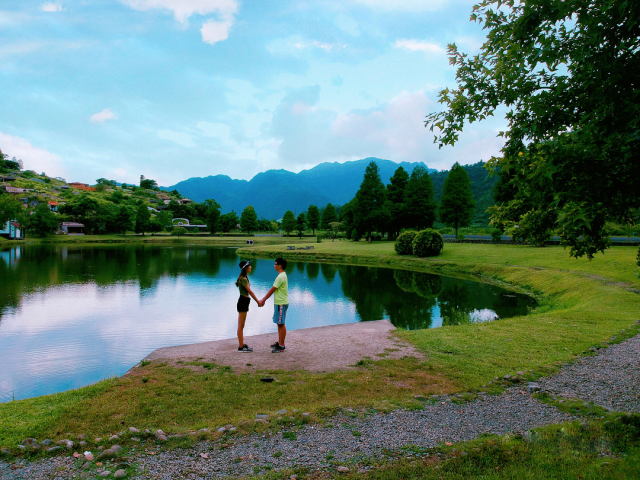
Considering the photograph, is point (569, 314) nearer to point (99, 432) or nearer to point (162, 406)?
point (162, 406)

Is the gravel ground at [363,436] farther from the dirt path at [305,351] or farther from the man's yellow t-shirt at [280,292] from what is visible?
the man's yellow t-shirt at [280,292]

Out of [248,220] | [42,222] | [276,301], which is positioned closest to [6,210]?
[42,222]

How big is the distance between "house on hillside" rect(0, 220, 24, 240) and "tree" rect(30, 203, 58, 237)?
2.66 metres

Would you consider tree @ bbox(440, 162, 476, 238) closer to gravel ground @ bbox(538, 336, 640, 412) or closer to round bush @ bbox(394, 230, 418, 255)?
round bush @ bbox(394, 230, 418, 255)

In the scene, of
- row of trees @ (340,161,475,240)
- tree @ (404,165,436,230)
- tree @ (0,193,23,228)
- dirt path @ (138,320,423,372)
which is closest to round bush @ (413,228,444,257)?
row of trees @ (340,161,475,240)

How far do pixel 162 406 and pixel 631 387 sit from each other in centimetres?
830

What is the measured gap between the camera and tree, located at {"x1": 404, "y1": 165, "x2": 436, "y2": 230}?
59.6 metres

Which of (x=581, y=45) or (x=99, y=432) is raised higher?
(x=581, y=45)

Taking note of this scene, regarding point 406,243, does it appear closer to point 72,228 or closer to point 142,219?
point 142,219

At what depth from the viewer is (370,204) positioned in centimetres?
6122

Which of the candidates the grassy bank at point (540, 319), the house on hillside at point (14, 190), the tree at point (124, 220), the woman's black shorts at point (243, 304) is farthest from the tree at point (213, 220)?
the woman's black shorts at point (243, 304)

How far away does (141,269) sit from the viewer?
3612 centimetres

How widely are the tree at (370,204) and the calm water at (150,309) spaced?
2707cm

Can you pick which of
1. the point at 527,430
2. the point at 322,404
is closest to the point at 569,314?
the point at 527,430
